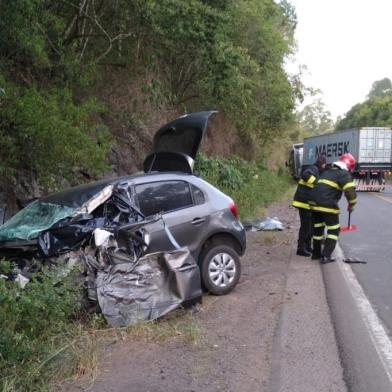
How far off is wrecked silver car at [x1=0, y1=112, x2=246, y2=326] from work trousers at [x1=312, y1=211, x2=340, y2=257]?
92.6 inches

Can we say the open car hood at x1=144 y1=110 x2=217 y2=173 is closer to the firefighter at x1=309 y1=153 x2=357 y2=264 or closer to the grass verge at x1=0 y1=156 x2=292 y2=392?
the grass verge at x1=0 y1=156 x2=292 y2=392

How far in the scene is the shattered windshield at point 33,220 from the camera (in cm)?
573

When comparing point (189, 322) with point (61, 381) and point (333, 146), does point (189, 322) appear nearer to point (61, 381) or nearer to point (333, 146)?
point (61, 381)

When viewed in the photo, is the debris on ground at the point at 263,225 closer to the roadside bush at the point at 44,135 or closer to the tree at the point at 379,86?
the roadside bush at the point at 44,135

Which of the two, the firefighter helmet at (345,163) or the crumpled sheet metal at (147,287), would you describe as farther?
the firefighter helmet at (345,163)

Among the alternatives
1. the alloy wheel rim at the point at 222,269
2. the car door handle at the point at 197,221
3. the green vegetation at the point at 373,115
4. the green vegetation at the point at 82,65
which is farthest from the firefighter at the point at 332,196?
the green vegetation at the point at 373,115

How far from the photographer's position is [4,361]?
3.91 meters

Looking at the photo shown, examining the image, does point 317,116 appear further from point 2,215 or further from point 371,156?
point 2,215

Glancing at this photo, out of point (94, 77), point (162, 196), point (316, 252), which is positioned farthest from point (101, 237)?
point (94, 77)

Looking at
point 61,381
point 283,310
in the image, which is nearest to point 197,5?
point 283,310

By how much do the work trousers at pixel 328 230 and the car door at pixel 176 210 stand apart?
2.99 meters

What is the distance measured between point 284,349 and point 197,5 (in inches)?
312

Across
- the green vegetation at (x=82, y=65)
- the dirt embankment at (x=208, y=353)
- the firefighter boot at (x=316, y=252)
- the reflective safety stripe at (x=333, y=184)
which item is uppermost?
the green vegetation at (x=82, y=65)

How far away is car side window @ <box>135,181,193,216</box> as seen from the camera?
6.36 meters
